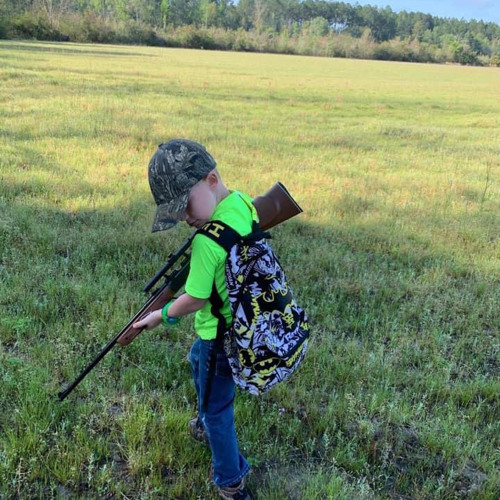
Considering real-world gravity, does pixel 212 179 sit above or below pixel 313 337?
above

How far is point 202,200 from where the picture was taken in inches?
93.3

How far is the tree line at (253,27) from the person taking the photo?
74.0 metres

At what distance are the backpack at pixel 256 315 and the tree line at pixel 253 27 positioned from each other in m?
69.1

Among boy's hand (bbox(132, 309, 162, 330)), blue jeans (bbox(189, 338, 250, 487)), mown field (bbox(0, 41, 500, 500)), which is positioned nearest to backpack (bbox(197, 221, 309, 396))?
blue jeans (bbox(189, 338, 250, 487))

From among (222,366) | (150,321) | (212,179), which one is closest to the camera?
(212,179)

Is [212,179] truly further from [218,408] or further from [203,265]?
[218,408]

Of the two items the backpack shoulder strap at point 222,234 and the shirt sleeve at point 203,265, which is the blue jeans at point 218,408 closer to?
the shirt sleeve at point 203,265

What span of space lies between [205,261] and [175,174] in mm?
421

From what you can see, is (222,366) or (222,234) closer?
(222,234)

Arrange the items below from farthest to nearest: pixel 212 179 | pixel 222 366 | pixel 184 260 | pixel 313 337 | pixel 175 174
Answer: pixel 313 337
pixel 184 260
pixel 222 366
pixel 212 179
pixel 175 174

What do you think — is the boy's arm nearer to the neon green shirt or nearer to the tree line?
the neon green shirt

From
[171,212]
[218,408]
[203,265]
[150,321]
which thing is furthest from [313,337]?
[171,212]

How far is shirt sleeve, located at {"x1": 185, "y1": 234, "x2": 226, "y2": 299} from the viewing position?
230 centimetres

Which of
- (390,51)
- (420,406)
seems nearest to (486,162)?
(420,406)
